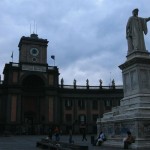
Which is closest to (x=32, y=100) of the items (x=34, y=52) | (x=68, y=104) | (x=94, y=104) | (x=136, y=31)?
(x=68, y=104)

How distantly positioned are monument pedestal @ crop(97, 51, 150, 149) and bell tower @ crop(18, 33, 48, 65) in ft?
157

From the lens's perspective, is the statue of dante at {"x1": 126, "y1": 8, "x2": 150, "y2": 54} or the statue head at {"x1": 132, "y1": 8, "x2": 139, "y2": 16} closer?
the statue of dante at {"x1": 126, "y1": 8, "x2": 150, "y2": 54}

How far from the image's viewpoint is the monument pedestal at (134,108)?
19.7 meters

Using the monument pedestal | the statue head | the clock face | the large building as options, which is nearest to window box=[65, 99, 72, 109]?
the large building

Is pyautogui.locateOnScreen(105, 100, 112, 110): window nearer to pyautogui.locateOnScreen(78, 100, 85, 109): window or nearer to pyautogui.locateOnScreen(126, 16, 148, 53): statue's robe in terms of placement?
pyautogui.locateOnScreen(78, 100, 85, 109): window

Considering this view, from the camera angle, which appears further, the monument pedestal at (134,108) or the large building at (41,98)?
the large building at (41,98)

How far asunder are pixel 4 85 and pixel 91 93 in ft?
70.9

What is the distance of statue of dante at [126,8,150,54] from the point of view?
918 inches

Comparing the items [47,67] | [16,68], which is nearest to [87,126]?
[47,67]

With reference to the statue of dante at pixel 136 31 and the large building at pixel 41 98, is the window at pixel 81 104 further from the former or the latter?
the statue of dante at pixel 136 31

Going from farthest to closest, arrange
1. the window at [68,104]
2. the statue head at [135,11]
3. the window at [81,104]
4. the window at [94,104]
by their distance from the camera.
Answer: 1. the window at [94,104]
2. the window at [81,104]
3. the window at [68,104]
4. the statue head at [135,11]

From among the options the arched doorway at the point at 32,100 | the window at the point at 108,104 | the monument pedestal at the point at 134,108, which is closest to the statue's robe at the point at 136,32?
the monument pedestal at the point at 134,108

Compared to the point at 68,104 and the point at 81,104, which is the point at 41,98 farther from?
the point at 81,104

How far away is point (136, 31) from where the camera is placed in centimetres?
2356
